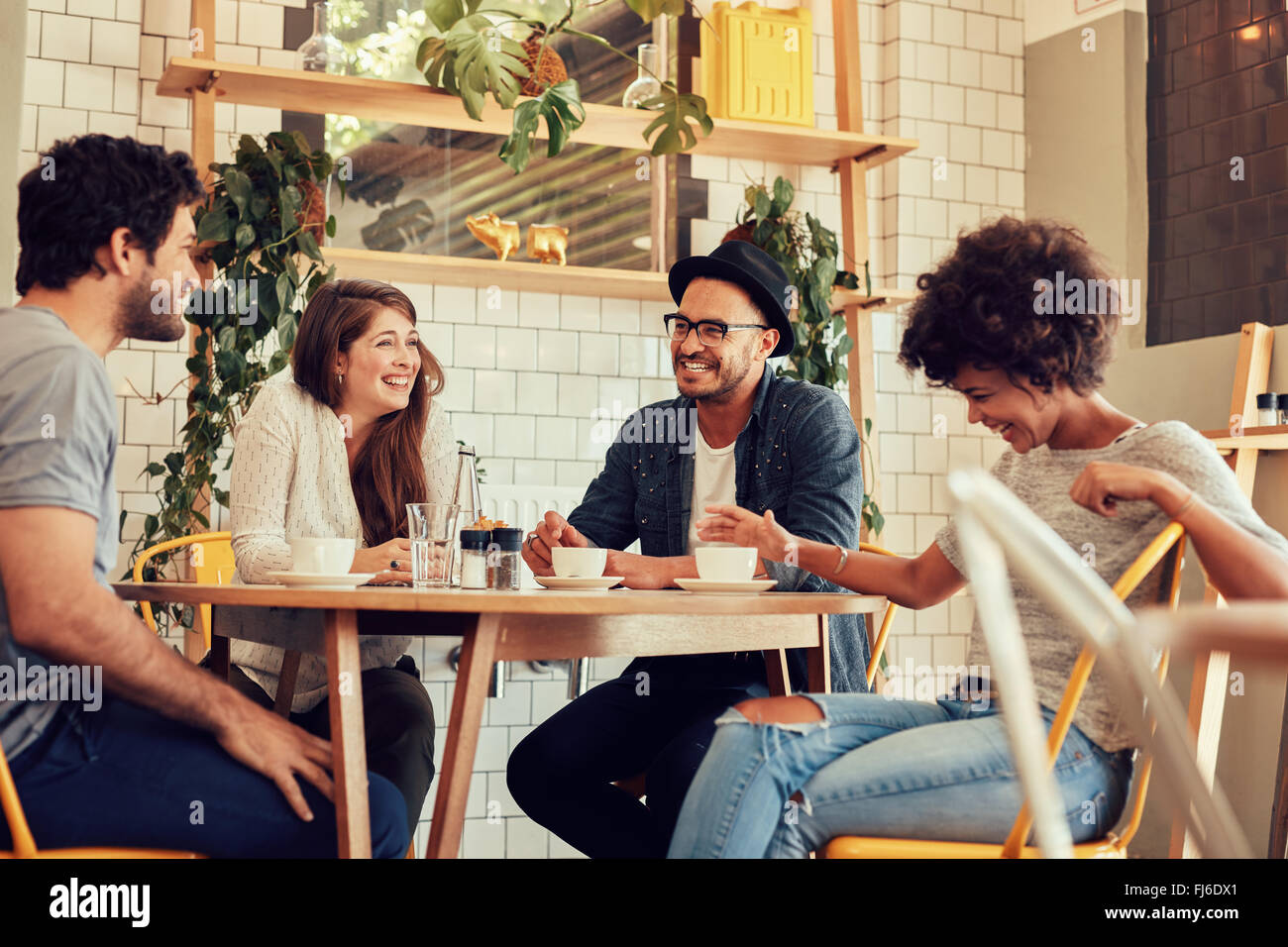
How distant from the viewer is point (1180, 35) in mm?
4434

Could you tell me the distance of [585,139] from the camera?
13.9 ft

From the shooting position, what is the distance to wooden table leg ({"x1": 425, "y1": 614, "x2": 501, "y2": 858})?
1682mm

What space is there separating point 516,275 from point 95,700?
8.92ft

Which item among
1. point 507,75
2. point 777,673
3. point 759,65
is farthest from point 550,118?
point 777,673

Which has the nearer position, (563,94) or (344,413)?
(344,413)

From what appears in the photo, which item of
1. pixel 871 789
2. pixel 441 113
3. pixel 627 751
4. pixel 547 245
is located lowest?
pixel 627 751

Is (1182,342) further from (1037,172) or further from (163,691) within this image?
(163,691)

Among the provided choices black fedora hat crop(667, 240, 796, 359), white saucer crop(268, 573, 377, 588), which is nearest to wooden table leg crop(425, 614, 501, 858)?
white saucer crop(268, 573, 377, 588)

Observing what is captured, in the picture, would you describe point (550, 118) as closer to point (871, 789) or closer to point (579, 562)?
point (579, 562)

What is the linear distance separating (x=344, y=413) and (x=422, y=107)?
62.5 inches

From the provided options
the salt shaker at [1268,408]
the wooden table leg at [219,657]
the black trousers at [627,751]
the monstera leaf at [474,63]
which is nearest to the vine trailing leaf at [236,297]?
the monstera leaf at [474,63]

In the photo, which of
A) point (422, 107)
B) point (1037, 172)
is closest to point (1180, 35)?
point (1037, 172)

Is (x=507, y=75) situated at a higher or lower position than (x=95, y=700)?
higher
